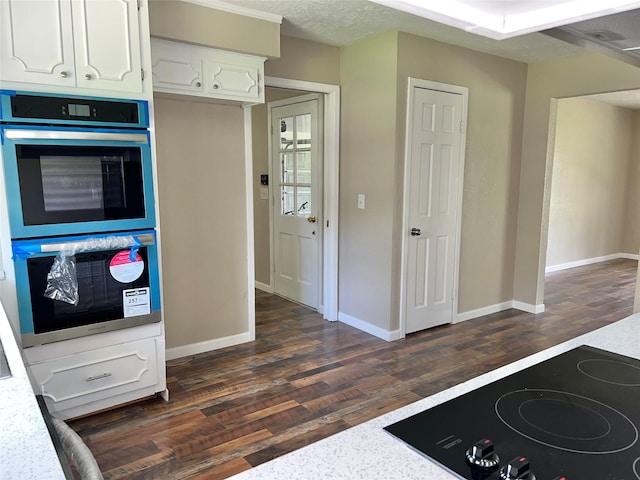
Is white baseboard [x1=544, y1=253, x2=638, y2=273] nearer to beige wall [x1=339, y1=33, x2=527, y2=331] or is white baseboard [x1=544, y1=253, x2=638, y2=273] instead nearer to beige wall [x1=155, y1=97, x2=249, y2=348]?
beige wall [x1=339, y1=33, x2=527, y2=331]

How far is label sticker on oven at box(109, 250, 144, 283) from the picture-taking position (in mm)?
2494

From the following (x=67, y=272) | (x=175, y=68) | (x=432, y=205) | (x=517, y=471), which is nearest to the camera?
(x=517, y=471)

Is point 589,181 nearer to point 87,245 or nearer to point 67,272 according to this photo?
point 87,245

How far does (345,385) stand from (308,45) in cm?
278

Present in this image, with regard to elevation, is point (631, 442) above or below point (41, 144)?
below

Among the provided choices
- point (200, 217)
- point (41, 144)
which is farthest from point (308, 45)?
point (41, 144)

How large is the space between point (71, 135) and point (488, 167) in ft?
→ 11.8

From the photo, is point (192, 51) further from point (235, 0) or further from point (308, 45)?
point (308, 45)

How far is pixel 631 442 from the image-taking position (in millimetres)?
924

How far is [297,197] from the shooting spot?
15.9ft

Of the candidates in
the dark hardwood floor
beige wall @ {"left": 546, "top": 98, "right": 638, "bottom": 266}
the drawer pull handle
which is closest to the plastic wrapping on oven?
the drawer pull handle

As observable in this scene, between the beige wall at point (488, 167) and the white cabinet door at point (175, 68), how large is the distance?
1.98 meters

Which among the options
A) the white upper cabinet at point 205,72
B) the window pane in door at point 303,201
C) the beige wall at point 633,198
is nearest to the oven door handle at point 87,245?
the white upper cabinet at point 205,72

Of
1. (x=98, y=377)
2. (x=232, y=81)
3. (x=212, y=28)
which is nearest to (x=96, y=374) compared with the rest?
(x=98, y=377)
